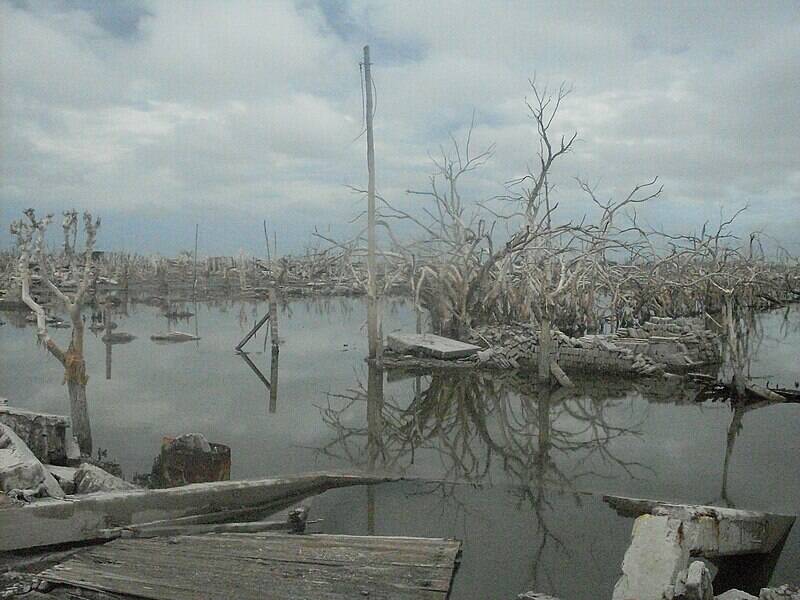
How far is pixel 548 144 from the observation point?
56.8ft

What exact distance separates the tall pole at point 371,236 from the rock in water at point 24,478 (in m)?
8.75

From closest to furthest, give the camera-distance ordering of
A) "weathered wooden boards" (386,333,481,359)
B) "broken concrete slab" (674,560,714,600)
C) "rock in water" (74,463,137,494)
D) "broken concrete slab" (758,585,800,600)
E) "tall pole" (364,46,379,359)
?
"broken concrete slab" (674,560,714,600), "broken concrete slab" (758,585,800,600), "rock in water" (74,463,137,494), "tall pole" (364,46,379,359), "weathered wooden boards" (386,333,481,359)

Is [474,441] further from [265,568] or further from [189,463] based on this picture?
[265,568]

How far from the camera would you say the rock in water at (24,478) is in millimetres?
5699

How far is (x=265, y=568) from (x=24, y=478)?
8.17 ft

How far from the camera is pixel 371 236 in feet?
51.2

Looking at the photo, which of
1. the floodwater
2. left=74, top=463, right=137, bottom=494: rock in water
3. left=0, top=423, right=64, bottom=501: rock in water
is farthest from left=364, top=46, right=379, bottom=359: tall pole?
left=0, top=423, right=64, bottom=501: rock in water

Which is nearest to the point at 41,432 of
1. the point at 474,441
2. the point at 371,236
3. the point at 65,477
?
the point at 65,477

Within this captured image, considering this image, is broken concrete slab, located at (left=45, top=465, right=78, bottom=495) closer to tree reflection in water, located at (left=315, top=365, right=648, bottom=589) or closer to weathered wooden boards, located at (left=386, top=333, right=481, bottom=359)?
tree reflection in water, located at (left=315, top=365, right=648, bottom=589)

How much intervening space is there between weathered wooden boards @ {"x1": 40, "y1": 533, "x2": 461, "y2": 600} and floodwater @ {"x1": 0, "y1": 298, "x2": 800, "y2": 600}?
399mm

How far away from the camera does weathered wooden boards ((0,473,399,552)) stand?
5328mm

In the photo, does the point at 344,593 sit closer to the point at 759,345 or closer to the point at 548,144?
the point at 548,144

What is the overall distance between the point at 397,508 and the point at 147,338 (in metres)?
15.2

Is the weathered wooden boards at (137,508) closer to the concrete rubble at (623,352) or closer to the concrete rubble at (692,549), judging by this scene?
the concrete rubble at (692,549)
